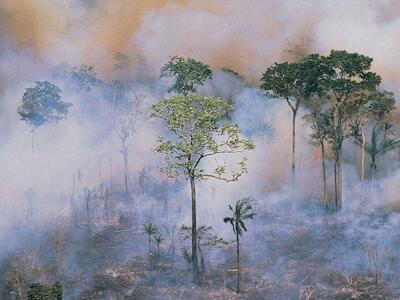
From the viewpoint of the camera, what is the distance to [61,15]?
111 m

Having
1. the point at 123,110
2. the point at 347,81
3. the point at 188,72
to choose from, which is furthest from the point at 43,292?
the point at 123,110

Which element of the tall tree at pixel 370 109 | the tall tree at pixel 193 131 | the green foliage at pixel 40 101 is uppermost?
the green foliage at pixel 40 101

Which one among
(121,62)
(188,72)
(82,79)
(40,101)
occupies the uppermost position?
(121,62)

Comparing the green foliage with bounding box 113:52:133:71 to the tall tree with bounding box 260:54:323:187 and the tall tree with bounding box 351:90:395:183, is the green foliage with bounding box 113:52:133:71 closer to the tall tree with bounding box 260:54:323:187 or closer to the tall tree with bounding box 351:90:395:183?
the tall tree with bounding box 260:54:323:187

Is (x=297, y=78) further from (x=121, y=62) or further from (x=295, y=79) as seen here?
(x=121, y=62)

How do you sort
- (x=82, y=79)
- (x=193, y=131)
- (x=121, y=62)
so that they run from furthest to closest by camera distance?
(x=121, y=62), (x=82, y=79), (x=193, y=131)

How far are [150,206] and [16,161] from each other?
916 inches

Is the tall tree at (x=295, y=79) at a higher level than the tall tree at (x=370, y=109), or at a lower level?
higher

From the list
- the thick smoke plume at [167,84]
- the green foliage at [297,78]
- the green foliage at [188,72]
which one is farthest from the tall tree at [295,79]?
the thick smoke plume at [167,84]

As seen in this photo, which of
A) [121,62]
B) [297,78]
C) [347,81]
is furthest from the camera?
[121,62]

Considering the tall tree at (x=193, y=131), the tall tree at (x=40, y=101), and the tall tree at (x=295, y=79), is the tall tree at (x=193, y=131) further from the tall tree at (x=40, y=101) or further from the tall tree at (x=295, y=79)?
the tall tree at (x=40, y=101)

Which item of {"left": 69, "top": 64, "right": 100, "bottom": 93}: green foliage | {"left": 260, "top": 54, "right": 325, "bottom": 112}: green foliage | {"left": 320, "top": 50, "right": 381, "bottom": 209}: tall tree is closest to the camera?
{"left": 320, "top": 50, "right": 381, "bottom": 209}: tall tree

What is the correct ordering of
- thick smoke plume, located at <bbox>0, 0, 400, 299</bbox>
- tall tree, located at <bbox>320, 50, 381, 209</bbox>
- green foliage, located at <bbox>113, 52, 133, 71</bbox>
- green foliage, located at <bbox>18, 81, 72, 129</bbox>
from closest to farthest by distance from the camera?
1. tall tree, located at <bbox>320, 50, 381, 209</bbox>
2. thick smoke plume, located at <bbox>0, 0, 400, 299</bbox>
3. green foliage, located at <bbox>18, 81, 72, 129</bbox>
4. green foliage, located at <bbox>113, 52, 133, 71</bbox>

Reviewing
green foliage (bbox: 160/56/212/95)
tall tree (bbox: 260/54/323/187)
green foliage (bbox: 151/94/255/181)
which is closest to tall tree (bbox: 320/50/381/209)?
tall tree (bbox: 260/54/323/187)
